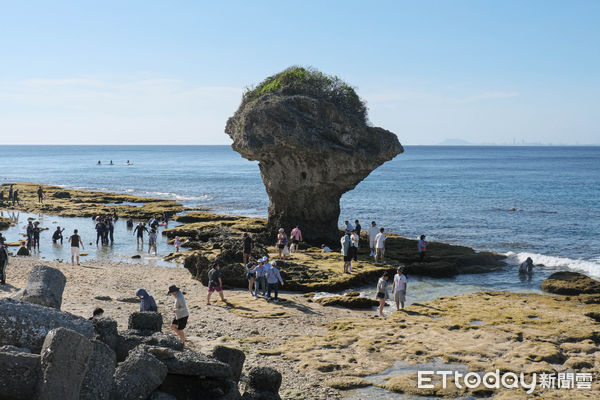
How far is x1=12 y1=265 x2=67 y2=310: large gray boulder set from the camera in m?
14.4

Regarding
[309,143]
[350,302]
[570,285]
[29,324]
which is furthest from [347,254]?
[29,324]

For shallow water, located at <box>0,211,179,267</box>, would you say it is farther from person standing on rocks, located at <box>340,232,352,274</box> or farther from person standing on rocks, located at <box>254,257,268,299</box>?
person standing on rocks, located at <box>340,232,352,274</box>

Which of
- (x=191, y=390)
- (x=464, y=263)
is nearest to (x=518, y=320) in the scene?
(x=464, y=263)

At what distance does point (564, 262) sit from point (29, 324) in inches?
1240

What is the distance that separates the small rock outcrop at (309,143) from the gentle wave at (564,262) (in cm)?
1004

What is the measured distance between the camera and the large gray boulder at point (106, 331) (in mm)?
12469

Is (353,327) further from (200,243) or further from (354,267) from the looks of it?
(200,243)

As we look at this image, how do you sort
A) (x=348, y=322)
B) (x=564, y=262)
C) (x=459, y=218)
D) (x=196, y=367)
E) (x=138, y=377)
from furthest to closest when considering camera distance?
(x=459, y=218) → (x=564, y=262) → (x=348, y=322) → (x=196, y=367) → (x=138, y=377)

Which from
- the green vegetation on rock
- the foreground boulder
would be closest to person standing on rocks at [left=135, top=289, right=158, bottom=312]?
the foreground boulder

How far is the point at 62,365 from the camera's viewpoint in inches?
356

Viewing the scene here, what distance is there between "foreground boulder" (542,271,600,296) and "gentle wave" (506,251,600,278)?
4970 millimetres

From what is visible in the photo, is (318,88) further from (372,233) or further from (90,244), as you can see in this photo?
(90,244)

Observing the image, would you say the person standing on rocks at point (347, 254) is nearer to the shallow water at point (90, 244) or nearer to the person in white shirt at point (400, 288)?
the person in white shirt at point (400, 288)

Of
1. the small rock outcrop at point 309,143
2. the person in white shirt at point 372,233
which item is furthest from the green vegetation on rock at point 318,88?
the person in white shirt at point 372,233
